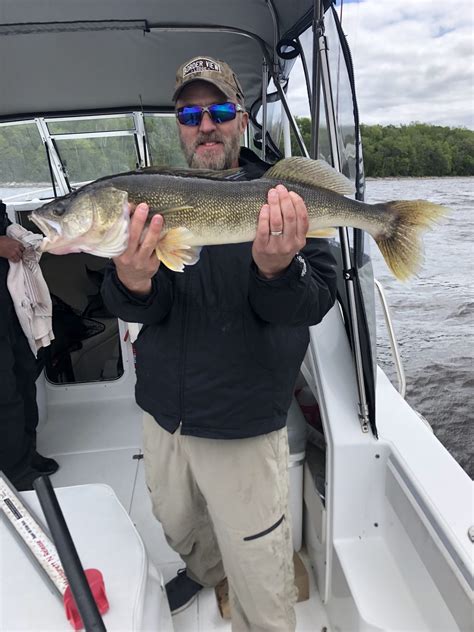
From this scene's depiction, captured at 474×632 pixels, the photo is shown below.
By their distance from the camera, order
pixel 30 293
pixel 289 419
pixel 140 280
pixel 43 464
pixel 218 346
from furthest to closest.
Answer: pixel 43 464, pixel 30 293, pixel 289 419, pixel 218 346, pixel 140 280

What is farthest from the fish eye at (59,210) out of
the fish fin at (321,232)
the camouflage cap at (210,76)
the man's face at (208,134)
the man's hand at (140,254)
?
the fish fin at (321,232)

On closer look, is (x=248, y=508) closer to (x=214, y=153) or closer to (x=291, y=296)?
(x=291, y=296)

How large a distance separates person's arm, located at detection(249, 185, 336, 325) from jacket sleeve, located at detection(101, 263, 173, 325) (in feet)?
1.22

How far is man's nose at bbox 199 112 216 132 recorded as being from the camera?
6.60 feet

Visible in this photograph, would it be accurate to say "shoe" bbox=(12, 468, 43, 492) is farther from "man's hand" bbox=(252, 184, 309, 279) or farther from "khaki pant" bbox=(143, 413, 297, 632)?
"man's hand" bbox=(252, 184, 309, 279)

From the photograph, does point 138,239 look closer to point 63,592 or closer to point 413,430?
point 63,592

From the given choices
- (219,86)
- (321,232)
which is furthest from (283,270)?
(219,86)

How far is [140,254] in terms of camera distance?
1.65m

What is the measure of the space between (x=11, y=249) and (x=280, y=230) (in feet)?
7.86

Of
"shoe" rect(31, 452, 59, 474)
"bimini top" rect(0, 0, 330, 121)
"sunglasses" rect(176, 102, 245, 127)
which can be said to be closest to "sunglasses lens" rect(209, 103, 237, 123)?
"sunglasses" rect(176, 102, 245, 127)

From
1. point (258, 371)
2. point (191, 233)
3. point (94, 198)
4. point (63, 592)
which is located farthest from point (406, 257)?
point (63, 592)

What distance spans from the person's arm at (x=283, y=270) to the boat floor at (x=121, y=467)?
68.5 inches

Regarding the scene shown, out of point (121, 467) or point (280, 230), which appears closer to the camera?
point (280, 230)

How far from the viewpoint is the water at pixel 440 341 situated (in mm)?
8008
